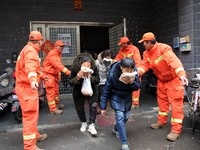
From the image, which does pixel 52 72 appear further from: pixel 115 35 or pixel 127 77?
pixel 115 35

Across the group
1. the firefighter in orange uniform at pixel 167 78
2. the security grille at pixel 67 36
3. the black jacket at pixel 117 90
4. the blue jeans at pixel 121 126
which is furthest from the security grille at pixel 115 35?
the blue jeans at pixel 121 126

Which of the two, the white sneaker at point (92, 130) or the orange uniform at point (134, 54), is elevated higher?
the orange uniform at point (134, 54)

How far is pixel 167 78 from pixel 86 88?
1.40 m

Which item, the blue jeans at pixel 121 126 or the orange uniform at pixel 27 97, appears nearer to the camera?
the orange uniform at pixel 27 97

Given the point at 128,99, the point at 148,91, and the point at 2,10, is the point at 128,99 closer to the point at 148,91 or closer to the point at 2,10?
the point at 148,91

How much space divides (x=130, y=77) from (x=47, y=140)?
1.88 metres

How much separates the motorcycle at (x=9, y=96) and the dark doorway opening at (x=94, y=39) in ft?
23.9

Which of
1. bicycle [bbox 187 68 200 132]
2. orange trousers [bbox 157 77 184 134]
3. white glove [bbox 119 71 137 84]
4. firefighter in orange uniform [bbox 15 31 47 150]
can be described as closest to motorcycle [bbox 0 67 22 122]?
firefighter in orange uniform [bbox 15 31 47 150]

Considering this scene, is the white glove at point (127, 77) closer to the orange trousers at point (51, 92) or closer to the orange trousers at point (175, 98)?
the orange trousers at point (175, 98)

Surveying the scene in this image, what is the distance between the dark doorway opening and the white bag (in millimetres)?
8386

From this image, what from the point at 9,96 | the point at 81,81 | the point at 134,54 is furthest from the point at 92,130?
the point at 134,54

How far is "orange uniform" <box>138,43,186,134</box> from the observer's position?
12.3 ft

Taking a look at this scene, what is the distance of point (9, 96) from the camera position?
512 centimetres

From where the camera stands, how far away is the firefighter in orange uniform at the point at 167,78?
12.3 ft
